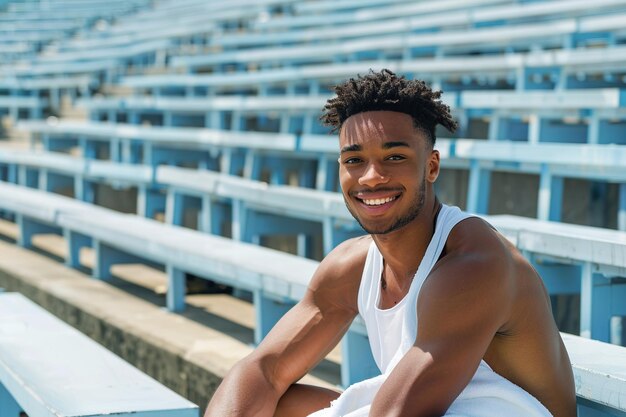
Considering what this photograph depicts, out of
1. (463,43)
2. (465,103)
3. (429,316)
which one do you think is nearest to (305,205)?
(465,103)

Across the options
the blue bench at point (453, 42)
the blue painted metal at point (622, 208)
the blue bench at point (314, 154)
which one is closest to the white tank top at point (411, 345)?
the blue bench at point (314, 154)

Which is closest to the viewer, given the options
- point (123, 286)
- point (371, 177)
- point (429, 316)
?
point (429, 316)

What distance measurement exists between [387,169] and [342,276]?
308 mm

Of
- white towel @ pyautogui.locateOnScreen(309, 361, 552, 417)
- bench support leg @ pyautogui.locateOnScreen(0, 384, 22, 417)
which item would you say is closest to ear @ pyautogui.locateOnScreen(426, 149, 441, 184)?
white towel @ pyautogui.locateOnScreen(309, 361, 552, 417)

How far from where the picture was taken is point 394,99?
1570mm

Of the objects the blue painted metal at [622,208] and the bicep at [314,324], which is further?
the blue painted metal at [622,208]

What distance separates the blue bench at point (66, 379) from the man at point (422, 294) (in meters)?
0.18

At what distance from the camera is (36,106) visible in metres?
9.21

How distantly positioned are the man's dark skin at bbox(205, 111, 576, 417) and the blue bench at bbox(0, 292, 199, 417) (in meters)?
0.18

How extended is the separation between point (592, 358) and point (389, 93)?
55 cm

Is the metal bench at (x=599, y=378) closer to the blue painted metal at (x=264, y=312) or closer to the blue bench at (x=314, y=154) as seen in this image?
the blue bench at (x=314, y=154)

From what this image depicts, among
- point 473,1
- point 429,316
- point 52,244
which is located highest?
point 473,1

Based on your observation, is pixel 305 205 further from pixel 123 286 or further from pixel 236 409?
pixel 236 409

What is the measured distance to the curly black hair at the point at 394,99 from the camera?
5.15ft
